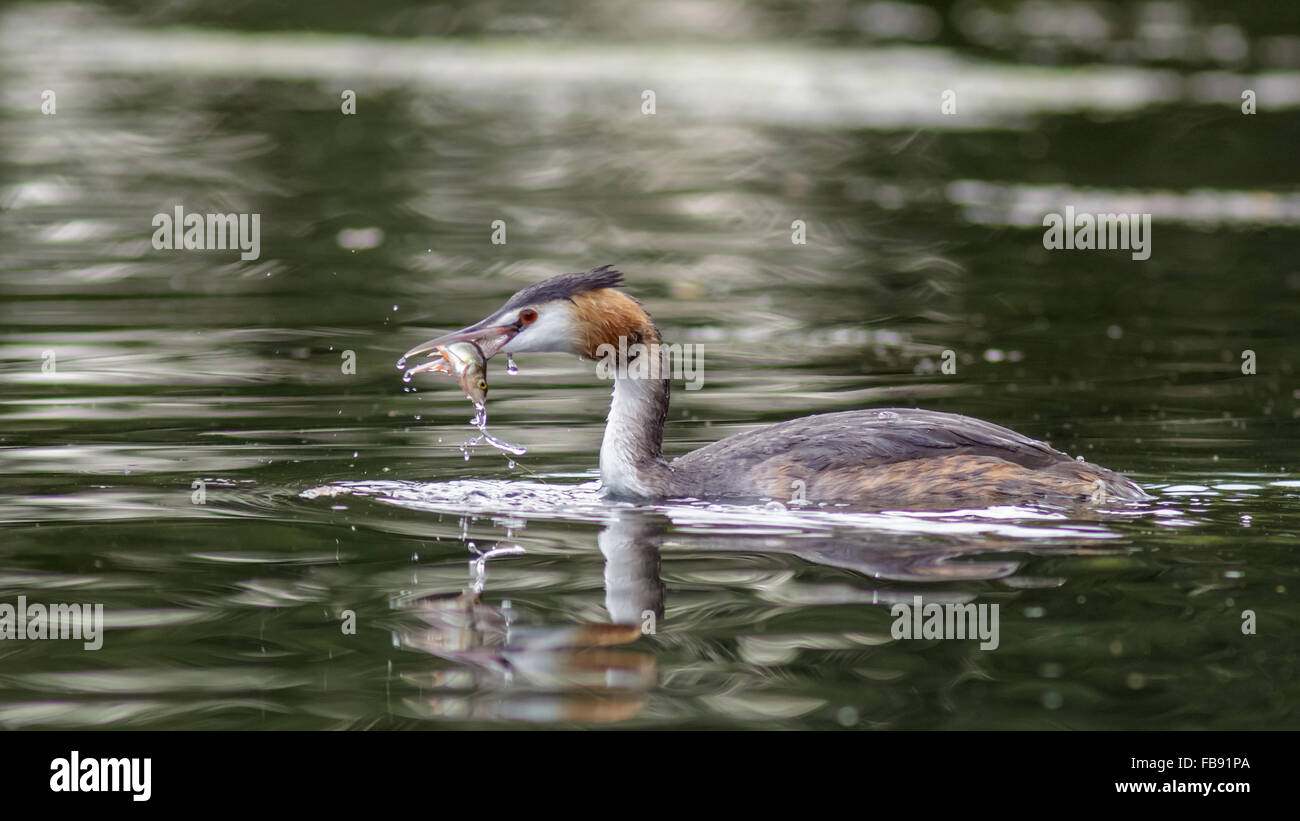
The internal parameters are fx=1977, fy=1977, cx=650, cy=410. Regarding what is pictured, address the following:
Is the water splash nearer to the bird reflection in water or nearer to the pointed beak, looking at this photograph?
the pointed beak

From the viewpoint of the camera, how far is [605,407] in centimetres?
1269

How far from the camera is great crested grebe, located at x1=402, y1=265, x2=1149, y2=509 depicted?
9531 mm

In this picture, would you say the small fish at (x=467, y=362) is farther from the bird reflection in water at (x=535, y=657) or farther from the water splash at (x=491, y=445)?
the bird reflection in water at (x=535, y=657)

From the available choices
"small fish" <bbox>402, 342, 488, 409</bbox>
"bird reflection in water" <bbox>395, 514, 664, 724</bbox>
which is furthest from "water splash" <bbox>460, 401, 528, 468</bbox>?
"bird reflection in water" <bbox>395, 514, 664, 724</bbox>

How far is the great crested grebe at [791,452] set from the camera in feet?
31.3

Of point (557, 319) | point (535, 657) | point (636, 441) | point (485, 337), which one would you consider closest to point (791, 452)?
point (636, 441)

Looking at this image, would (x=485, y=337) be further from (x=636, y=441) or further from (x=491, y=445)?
(x=491, y=445)

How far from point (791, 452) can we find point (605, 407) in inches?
124

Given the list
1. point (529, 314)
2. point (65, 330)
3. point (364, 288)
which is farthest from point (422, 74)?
point (529, 314)

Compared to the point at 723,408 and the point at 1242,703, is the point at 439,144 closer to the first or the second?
the point at 723,408

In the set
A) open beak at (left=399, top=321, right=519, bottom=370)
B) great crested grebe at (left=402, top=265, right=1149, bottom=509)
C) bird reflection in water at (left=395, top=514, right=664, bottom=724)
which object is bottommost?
bird reflection in water at (left=395, top=514, right=664, bottom=724)

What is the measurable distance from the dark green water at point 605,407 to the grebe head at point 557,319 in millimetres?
771

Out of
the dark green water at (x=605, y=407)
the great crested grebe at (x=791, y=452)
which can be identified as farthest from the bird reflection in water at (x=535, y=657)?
the great crested grebe at (x=791, y=452)
